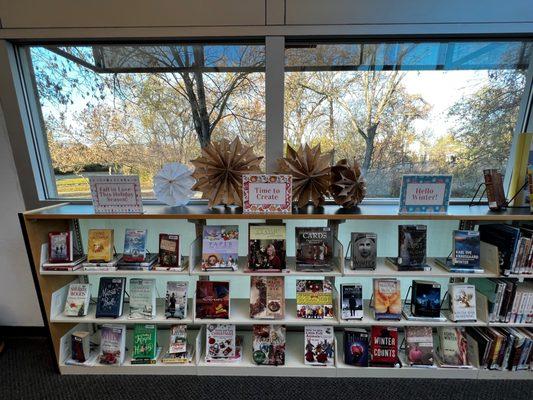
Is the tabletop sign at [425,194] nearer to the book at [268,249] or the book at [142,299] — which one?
the book at [268,249]

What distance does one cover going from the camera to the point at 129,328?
196 cm

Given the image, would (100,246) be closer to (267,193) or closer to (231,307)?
(231,307)

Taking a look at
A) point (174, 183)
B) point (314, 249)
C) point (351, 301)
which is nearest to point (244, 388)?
point (351, 301)

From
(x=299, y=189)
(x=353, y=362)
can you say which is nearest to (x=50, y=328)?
(x=299, y=189)

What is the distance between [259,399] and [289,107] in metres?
1.81

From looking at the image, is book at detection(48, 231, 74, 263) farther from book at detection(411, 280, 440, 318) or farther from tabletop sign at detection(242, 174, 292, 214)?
book at detection(411, 280, 440, 318)

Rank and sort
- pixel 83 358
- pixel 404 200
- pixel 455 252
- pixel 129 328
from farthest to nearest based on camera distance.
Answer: pixel 129 328
pixel 83 358
pixel 455 252
pixel 404 200

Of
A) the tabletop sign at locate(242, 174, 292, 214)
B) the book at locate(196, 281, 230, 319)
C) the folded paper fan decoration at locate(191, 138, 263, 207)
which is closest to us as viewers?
the tabletop sign at locate(242, 174, 292, 214)

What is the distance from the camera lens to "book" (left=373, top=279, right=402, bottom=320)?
1574 millimetres

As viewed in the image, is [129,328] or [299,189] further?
[129,328]

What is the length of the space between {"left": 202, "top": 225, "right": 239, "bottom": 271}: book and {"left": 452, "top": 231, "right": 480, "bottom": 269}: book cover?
1332mm

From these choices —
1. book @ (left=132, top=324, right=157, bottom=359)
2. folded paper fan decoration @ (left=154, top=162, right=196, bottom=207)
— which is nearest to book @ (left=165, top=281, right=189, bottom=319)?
book @ (left=132, top=324, right=157, bottom=359)

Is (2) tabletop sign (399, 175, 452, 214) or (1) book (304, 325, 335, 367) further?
(1) book (304, 325, 335, 367)

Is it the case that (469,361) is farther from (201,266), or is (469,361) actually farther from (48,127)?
(48,127)
